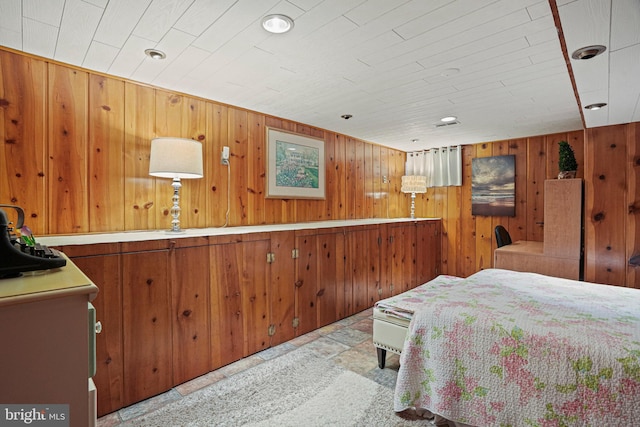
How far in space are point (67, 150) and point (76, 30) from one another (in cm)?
79

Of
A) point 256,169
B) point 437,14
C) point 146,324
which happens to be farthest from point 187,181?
point 437,14

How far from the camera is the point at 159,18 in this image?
5.19 feet

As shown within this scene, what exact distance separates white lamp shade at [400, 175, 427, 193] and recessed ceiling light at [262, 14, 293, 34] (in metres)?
3.54

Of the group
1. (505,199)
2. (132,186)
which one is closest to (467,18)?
(132,186)

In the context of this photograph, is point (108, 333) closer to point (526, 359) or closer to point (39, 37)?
point (39, 37)

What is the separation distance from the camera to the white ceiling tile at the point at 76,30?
4.95 feet

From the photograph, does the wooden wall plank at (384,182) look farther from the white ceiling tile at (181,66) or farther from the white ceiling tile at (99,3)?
the white ceiling tile at (99,3)

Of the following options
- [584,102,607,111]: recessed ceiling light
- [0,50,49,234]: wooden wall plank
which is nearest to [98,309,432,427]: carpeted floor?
[0,50,49,234]: wooden wall plank

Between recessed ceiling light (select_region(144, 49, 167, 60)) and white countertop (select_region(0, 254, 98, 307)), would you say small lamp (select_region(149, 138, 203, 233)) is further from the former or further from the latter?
white countertop (select_region(0, 254, 98, 307))

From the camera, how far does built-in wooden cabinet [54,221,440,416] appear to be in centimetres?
183

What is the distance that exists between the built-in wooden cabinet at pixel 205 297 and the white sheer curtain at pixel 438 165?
85.0 inches

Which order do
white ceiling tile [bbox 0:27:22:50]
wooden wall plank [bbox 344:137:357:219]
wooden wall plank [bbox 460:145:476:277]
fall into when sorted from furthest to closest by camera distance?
wooden wall plank [bbox 460:145:476:277] < wooden wall plank [bbox 344:137:357:219] < white ceiling tile [bbox 0:27:22:50]

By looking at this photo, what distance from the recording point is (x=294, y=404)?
1897mm

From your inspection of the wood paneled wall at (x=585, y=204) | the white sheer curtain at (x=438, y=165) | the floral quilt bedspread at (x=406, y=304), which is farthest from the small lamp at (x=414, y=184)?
the floral quilt bedspread at (x=406, y=304)
